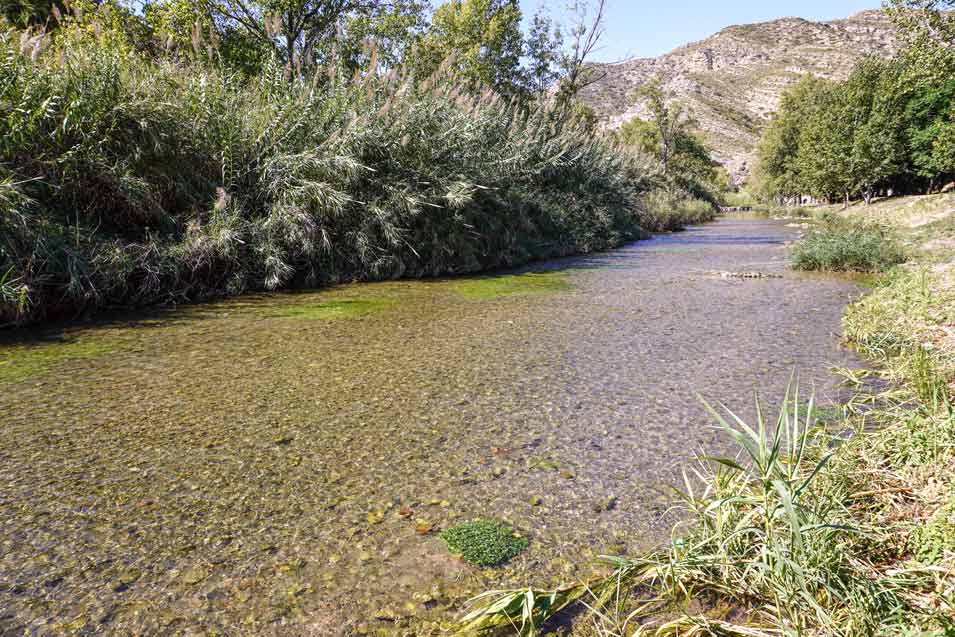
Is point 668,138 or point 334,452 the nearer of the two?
point 334,452

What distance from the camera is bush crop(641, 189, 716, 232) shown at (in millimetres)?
20047

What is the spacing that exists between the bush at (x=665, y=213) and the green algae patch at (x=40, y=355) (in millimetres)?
17265

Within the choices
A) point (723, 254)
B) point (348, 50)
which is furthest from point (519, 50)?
point (723, 254)

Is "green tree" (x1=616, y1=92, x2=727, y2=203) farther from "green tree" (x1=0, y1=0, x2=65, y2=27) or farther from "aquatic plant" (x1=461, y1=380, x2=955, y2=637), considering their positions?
"aquatic plant" (x1=461, y1=380, x2=955, y2=637)

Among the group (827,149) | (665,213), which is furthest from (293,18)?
(827,149)

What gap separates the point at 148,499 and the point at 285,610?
0.96 meters

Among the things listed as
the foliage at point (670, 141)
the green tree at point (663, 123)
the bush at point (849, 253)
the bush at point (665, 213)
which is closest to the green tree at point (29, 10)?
the bush at point (665, 213)

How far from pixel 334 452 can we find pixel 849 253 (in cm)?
882

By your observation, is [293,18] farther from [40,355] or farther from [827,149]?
[827,149]

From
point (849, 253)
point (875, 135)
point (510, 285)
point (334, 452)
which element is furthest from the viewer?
point (875, 135)

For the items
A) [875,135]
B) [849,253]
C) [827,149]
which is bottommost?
[849,253]

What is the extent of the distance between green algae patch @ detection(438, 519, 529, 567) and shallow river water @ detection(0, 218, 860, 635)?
0.14 ft

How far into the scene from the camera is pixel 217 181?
7.08m

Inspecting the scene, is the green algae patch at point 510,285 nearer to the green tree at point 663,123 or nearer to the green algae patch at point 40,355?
the green algae patch at point 40,355
